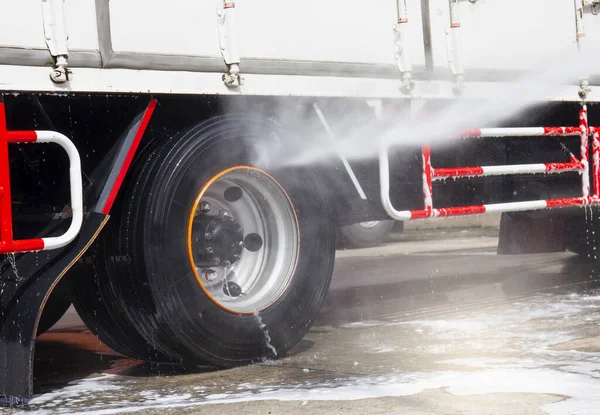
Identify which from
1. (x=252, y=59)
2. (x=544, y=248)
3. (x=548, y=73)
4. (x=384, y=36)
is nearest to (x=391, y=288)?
(x=544, y=248)

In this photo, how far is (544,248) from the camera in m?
9.25

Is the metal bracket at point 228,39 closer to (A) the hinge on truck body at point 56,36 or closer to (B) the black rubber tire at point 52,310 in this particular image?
(A) the hinge on truck body at point 56,36

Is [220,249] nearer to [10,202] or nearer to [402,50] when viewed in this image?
[10,202]

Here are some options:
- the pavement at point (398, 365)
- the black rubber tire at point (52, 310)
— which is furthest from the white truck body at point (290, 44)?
the black rubber tire at point (52, 310)

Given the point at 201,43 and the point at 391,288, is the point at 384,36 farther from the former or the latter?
the point at 391,288

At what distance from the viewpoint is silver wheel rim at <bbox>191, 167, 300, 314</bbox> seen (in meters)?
5.92

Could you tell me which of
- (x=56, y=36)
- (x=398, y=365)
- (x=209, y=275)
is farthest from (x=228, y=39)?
(x=398, y=365)

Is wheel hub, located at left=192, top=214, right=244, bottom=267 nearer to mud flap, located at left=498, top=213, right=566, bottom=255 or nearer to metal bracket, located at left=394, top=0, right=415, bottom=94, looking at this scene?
metal bracket, located at left=394, top=0, right=415, bottom=94

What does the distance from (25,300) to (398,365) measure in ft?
5.92

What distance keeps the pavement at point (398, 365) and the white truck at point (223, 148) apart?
28 centimetres

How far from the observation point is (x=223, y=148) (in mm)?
5660

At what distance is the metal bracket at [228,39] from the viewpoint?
5602mm

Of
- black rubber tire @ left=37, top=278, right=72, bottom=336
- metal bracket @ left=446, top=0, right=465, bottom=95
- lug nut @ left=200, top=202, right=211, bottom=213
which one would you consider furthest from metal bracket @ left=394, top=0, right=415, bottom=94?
black rubber tire @ left=37, top=278, right=72, bottom=336

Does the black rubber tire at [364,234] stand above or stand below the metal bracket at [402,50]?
below
